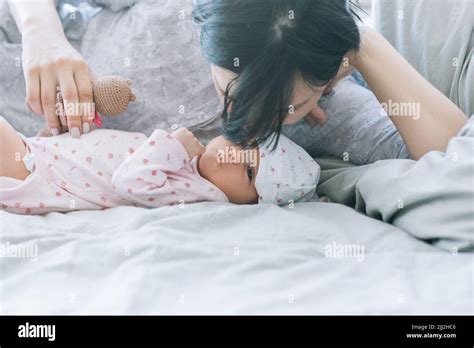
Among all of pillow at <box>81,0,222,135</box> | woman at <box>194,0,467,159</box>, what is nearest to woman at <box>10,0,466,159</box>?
woman at <box>194,0,467,159</box>

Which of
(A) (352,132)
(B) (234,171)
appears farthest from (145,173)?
(A) (352,132)

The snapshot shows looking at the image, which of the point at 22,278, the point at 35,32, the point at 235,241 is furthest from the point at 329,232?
the point at 35,32

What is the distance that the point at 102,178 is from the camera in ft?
3.03

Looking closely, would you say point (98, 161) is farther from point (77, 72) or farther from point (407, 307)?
point (407, 307)

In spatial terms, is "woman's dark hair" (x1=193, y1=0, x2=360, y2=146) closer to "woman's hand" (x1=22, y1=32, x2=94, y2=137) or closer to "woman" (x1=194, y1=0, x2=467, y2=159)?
"woman" (x1=194, y1=0, x2=467, y2=159)

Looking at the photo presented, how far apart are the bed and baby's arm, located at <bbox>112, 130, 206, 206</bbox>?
4cm

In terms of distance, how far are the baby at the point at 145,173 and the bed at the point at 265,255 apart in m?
0.04

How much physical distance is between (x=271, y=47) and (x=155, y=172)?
0.26 metres

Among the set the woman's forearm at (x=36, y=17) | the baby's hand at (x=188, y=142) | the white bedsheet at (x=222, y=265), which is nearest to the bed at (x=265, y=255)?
the white bedsheet at (x=222, y=265)

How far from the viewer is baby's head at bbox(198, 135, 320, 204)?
908 mm

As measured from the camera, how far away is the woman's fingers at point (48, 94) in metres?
0.96

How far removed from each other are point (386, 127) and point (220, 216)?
374mm

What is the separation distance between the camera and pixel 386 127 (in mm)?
1029
